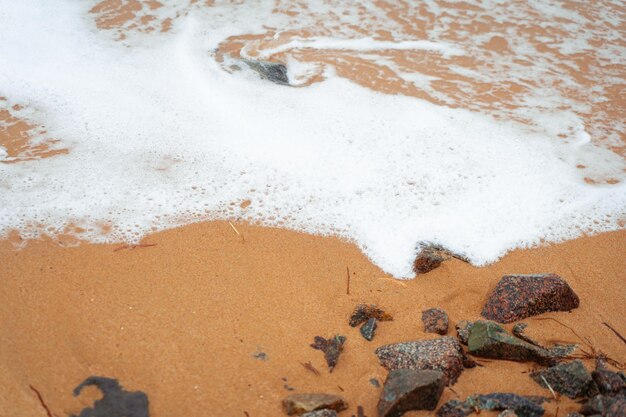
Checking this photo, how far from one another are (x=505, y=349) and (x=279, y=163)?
1703 millimetres

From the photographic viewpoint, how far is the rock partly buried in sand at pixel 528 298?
2.25 metres

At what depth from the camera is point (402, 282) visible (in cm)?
247

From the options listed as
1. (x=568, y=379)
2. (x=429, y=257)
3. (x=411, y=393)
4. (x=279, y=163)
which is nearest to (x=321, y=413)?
(x=411, y=393)

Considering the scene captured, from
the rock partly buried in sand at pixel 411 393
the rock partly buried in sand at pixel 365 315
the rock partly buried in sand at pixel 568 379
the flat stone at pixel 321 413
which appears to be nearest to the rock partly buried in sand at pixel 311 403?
the flat stone at pixel 321 413

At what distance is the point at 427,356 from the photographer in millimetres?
1980

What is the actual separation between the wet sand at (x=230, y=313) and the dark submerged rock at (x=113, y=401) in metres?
0.02

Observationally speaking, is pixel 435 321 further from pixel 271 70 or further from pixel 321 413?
pixel 271 70

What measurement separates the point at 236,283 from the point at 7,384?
3.03 feet

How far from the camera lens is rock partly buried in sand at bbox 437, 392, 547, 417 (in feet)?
5.91

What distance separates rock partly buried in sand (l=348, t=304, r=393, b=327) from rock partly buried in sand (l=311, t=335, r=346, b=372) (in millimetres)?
105

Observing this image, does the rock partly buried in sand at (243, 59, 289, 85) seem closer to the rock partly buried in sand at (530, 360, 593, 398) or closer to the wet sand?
the wet sand

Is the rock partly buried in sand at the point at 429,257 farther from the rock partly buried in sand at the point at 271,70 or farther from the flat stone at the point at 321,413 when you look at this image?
the rock partly buried in sand at the point at 271,70

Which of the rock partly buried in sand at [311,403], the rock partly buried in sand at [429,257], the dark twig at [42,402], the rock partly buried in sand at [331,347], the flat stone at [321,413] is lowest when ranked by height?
the rock partly buried in sand at [429,257]

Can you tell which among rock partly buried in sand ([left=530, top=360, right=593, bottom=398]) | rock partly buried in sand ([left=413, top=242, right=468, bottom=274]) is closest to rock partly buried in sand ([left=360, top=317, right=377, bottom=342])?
rock partly buried in sand ([left=413, top=242, right=468, bottom=274])
